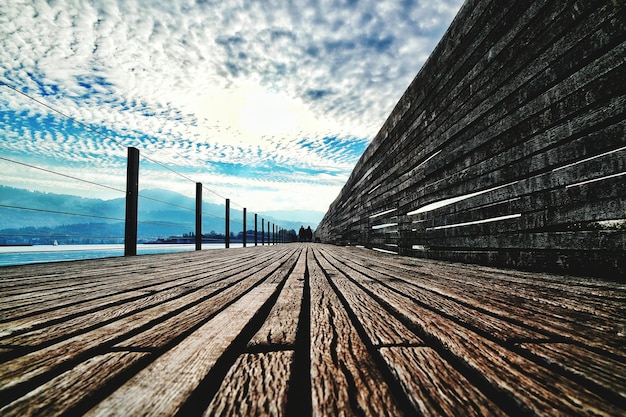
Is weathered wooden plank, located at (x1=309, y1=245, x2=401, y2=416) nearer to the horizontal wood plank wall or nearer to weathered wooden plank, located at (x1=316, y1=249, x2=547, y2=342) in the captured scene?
weathered wooden plank, located at (x1=316, y1=249, x2=547, y2=342)

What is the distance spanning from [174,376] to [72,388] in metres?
0.18

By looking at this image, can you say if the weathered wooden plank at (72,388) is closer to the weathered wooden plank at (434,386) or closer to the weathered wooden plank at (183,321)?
the weathered wooden plank at (183,321)

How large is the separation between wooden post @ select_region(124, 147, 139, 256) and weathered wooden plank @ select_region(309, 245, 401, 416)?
4284 millimetres

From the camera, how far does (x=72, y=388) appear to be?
56cm

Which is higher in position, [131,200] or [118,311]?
[131,200]

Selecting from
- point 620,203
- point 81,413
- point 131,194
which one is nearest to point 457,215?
point 620,203

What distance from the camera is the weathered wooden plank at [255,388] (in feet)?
1.61

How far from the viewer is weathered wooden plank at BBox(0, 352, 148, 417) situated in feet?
1.63

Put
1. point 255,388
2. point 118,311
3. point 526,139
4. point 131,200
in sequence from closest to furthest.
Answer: point 255,388 < point 118,311 < point 526,139 < point 131,200

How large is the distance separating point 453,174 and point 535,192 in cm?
99

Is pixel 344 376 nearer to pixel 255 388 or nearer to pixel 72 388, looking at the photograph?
pixel 255 388

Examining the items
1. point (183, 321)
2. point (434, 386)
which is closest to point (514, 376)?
point (434, 386)

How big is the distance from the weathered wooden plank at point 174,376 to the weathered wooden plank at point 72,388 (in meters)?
0.04

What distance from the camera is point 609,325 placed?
894mm
